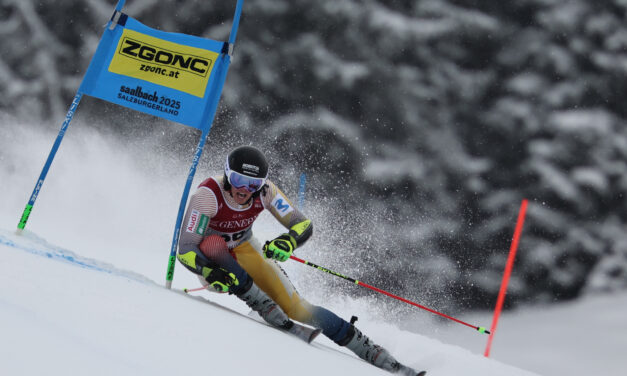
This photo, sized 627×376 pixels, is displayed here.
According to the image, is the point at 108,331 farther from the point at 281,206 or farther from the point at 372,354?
the point at 281,206

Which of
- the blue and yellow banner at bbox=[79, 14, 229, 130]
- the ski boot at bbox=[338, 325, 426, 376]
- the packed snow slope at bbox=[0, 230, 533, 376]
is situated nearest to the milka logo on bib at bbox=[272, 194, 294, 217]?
the blue and yellow banner at bbox=[79, 14, 229, 130]

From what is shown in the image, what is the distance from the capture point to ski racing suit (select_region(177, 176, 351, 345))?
3410 mm

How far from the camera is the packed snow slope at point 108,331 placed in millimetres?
1290

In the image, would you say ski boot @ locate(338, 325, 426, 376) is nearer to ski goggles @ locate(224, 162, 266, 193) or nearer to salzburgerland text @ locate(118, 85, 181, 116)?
ski goggles @ locate(224, 162, 266, 193)

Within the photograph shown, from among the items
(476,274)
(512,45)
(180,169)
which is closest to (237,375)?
(180,169)

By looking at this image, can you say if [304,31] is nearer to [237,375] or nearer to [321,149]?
[321,149]

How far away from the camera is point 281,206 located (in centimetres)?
384

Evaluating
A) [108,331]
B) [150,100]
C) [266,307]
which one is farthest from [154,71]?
[108,331]

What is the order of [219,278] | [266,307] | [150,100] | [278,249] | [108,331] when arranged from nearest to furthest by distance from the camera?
[108,331] → [219,278] → [266,307] → [278,249] → [150,100]

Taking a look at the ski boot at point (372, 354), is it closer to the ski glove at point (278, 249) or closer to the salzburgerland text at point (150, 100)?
the ski glove at point (278, 249)

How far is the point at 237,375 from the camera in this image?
1.62 metres

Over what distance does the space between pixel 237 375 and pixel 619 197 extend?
436 inches

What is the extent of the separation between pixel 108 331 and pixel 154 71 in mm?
2592

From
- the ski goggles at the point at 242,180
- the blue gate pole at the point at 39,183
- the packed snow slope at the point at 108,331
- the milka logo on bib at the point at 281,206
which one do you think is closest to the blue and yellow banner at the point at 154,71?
the blue gate pole at the point at 39,183
